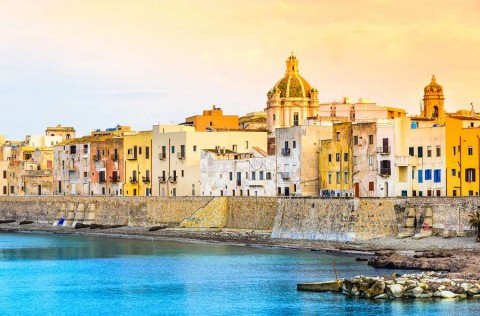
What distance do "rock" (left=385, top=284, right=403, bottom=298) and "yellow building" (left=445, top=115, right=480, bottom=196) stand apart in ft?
76.9

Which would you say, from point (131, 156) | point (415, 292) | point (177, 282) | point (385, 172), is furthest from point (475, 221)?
point (131, 156)

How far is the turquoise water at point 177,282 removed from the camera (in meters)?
48.4

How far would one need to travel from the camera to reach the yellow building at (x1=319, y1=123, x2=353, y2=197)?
7906cm

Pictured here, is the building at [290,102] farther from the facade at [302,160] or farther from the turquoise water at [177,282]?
the turquoise water at [177,282]

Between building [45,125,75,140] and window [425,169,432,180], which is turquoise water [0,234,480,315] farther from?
building [45,125,75,140]

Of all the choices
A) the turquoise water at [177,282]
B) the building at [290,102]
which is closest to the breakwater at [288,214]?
the turquoise water at [177,282]

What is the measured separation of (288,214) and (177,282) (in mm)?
18595

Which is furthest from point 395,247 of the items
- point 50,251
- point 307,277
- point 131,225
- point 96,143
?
point 96,143

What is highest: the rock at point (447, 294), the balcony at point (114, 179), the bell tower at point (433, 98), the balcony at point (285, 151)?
the bell tower at point (433, 98)

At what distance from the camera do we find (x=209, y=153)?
9056 centimetres

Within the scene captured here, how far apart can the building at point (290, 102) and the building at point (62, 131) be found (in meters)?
52.5

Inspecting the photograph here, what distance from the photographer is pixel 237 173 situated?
8800 cm

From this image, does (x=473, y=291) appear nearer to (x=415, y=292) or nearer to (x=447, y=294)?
(x=447, y=294)

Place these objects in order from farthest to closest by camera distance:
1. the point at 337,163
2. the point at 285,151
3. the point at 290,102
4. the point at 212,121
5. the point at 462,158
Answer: the point at 290,102 < the point at 212,121 < the point at 285,151 < the point at 337,163 < the point at 462,158
